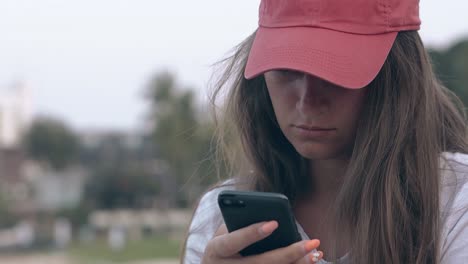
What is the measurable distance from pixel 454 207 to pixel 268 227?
1.15 ft

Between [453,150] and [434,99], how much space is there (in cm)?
11

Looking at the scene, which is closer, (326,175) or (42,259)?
(326,175)

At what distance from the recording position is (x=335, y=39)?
1479 mm

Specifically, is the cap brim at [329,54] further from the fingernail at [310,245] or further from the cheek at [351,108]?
the fingernail at [310,245]

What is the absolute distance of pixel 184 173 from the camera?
32875mm

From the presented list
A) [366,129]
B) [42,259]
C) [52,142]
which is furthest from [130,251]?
[366,129]

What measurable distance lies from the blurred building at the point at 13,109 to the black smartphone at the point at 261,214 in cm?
5959

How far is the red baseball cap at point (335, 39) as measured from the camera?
1450 millimetres

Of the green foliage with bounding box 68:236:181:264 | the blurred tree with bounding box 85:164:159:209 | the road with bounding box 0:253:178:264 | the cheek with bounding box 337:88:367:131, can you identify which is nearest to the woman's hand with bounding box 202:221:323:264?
the cheek with bounding box 337:88:367:131

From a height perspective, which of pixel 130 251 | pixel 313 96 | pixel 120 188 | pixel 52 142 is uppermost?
pixel 313 96

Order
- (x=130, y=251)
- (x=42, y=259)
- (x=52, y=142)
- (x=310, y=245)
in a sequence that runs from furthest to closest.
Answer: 1. (x=52, y=142)
2. (x=130, y=251)
3. (x=42, y=259)
4. (x=310, y=245)

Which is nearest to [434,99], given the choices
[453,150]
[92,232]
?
[453,150]

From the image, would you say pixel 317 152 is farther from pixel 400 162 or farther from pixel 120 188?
pixel 120 188

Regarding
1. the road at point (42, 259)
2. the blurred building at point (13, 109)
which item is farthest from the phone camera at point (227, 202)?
the blurred building at point (13, 109)
